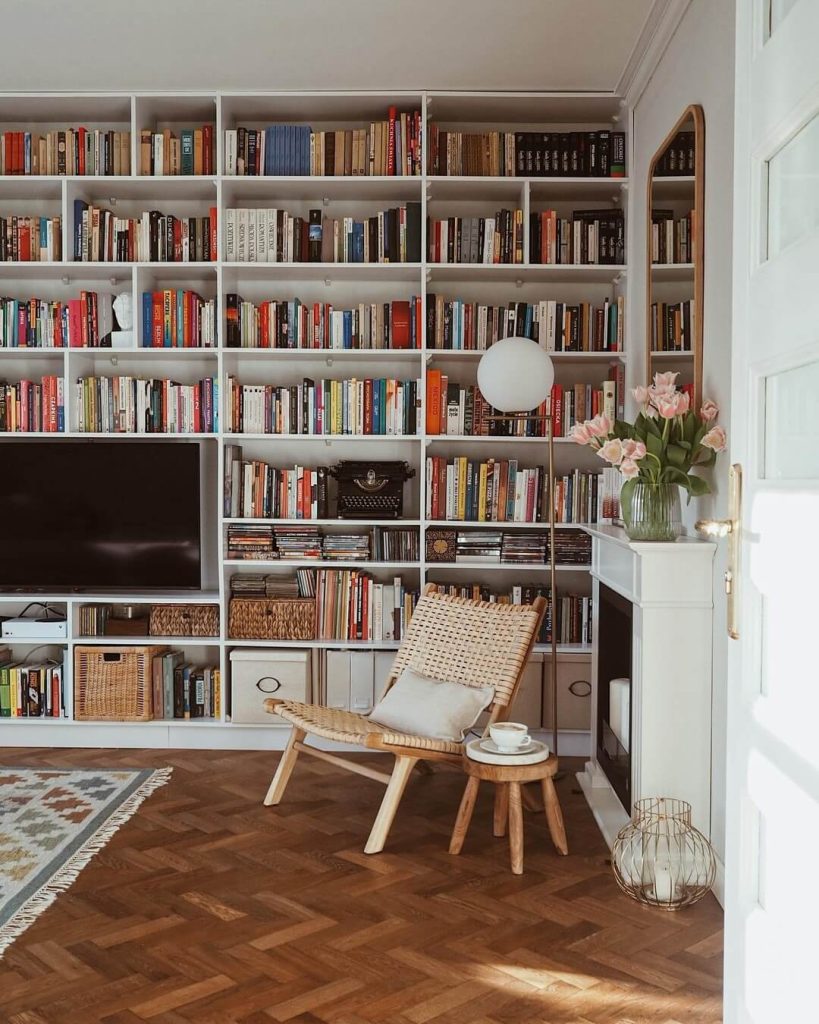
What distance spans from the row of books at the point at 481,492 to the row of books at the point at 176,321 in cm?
114

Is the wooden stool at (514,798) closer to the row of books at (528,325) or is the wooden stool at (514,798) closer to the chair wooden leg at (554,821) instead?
the chair wooden leg at (554,821)

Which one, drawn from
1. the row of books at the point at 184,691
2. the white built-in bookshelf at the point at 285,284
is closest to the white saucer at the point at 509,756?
the white built-in bookshelf at the point at 285,284

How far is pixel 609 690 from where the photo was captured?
3789mm

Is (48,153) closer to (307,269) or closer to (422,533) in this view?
(307,269)

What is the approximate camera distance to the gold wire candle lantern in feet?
9.53

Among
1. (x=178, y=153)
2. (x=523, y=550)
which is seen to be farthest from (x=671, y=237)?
(x=178, y=153)

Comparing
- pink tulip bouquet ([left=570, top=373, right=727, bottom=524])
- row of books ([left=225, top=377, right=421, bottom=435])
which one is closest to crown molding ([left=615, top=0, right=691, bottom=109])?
pink tulip bouquet ([left=570, top=373, right=727, bottom=524])

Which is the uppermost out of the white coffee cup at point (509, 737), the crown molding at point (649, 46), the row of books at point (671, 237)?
the crown molding at point (649, 46)

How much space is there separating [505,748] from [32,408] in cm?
266

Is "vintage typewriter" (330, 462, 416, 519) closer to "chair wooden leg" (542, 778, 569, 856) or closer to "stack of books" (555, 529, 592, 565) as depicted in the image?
"stack of books" (555, 529, 592, 565)

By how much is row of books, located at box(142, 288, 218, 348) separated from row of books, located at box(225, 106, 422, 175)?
1.96ft

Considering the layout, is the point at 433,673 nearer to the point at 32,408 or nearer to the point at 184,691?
the point at 184,691

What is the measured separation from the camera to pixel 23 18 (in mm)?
3707

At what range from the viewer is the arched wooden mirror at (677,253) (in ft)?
10.6
